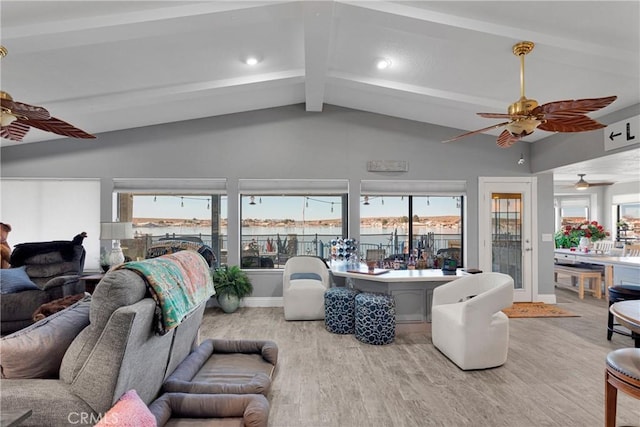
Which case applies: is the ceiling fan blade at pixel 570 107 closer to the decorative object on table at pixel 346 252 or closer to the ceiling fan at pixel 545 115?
the ceiling fan at pixel 545 115

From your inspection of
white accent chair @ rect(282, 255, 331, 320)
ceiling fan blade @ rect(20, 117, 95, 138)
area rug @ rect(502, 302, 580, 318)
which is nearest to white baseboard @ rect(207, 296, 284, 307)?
white accent chair @ rect(282, 255, 331, 320)

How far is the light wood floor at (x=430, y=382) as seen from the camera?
232 centimetres

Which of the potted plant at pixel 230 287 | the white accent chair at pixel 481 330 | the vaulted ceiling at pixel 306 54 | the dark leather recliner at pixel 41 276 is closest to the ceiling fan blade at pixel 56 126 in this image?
the vaulted ceiling at pixel 306 54

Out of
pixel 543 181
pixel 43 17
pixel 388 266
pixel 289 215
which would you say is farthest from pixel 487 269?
pixel 43 17

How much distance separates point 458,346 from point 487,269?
9.88 feet

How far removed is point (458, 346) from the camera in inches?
121

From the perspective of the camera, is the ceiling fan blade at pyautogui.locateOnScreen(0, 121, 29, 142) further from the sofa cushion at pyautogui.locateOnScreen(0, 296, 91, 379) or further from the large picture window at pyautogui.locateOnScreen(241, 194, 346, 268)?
the large picture window at pyautogui.locateOnScreen(241, 194, 346, 268)

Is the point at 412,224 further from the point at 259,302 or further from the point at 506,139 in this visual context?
the point at 259,302

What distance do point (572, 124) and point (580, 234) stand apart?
5625 mm

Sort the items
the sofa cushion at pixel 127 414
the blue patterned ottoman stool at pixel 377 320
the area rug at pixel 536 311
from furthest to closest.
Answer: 1. the area rug at pixel 536 311
2. the blue patterned ottoman stool at pixel 377 320
3. the sofa cushion at pixel 127 414

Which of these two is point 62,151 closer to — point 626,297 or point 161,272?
point 161,272

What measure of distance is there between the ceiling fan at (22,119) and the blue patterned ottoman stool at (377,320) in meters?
3.32

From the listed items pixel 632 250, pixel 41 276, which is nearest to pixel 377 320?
pixel 41 276

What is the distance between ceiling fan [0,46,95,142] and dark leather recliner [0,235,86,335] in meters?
1.85
